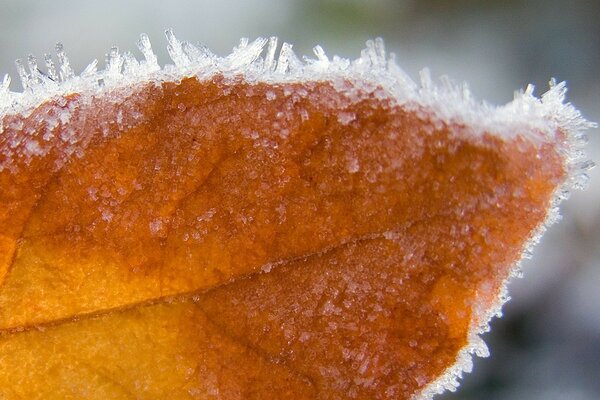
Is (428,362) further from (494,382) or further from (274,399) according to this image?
(494,382)

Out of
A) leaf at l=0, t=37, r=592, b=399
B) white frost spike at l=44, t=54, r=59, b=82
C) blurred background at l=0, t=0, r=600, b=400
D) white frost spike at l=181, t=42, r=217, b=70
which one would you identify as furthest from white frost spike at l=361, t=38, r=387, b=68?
blurred background at l=0, t=0, r=600, b=400

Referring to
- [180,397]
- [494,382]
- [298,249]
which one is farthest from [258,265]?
[494,382]

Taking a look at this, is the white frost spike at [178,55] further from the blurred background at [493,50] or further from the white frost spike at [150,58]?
the blurred background at [493,50]

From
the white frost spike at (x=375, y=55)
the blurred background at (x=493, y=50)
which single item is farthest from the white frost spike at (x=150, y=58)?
the blurred background at (x=493, y=50)

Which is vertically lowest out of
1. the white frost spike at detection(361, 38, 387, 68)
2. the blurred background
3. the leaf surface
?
the leaf surface

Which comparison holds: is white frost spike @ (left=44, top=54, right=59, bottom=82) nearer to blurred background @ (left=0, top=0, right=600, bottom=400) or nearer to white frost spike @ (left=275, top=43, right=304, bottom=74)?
white frost spike @ (left=275, top=43, right=304, bottom=74)

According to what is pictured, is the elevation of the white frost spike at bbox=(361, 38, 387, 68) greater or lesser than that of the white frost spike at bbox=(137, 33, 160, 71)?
greater

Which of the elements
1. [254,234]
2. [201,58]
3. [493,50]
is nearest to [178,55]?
[201,58]
